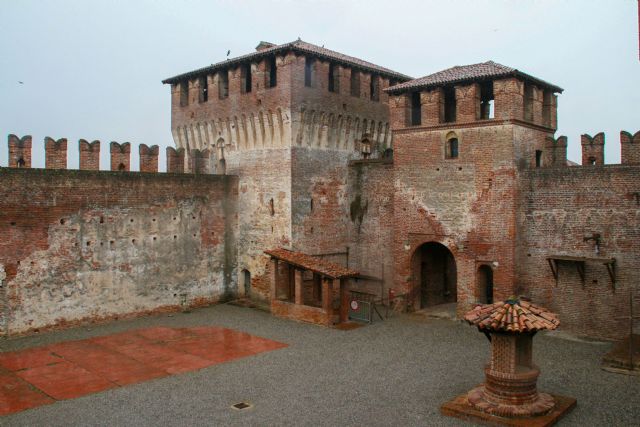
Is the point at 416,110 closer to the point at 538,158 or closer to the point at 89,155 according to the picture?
the point at 538,158

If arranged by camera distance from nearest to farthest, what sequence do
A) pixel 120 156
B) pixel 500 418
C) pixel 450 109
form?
pixel 500 418
pixel 120 156
pixel 450 109

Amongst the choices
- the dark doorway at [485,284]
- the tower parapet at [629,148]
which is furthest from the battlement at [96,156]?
the tower parapet at [629,148]

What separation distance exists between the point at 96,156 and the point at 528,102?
42.6 ft

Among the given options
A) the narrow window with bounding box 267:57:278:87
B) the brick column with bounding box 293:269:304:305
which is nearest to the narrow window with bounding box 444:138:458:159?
the brick column with bounding box 293:269:304:305

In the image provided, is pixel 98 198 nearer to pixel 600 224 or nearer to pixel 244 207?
pixel 244 207

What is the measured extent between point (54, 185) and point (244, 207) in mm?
6414

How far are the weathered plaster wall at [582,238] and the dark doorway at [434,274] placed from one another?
10.8 feet

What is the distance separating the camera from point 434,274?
19562 millimetres

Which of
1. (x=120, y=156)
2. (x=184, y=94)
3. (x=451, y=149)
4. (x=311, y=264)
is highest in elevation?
(x=184, y=94)

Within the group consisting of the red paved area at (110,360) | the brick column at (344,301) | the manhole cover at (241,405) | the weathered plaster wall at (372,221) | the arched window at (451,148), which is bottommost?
the manhole cover at (241,405)

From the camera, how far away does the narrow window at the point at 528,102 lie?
671 inches

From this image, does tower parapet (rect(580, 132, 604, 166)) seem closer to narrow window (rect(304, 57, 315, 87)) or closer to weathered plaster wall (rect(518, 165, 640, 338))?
weathered plaster wall (rect(518, 165, 640, 338))

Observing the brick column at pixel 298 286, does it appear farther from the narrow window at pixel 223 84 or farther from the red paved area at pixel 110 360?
the narrow window at pixel 223 84

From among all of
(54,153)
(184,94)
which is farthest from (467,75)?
(54,153)
